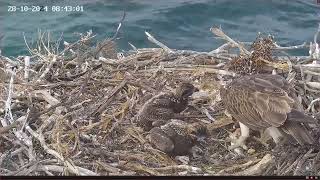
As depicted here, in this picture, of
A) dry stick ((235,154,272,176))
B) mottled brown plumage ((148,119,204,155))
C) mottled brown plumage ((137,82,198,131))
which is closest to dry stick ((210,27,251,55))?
mottled brown plumage ((137,82,198,131))

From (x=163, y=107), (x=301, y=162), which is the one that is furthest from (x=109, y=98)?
(x=301, y=162)

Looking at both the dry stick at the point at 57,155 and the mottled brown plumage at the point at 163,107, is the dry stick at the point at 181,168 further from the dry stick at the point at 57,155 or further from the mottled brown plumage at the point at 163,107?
the dry stick at the point at 57,155

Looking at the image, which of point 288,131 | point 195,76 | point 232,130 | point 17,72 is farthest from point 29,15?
point 288,131

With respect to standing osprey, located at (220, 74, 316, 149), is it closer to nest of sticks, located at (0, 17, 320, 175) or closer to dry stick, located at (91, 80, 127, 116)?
nest of sticks, located at (0, 17, 320, 175)

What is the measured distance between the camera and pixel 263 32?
3602 mm

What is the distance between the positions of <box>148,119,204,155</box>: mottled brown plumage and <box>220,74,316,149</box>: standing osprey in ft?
0.65

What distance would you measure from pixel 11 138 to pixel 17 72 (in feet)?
1.10

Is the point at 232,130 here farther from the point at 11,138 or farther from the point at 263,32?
the point at 11,138

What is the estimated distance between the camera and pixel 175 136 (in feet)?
11.4

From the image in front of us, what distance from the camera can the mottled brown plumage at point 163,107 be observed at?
3543mm

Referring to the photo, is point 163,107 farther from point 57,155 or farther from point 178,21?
point 57,155

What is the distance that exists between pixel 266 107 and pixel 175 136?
45cm

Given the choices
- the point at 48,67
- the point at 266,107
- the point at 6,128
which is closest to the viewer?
the point at 266,107

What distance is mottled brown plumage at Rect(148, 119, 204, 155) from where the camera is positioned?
11.4ft
